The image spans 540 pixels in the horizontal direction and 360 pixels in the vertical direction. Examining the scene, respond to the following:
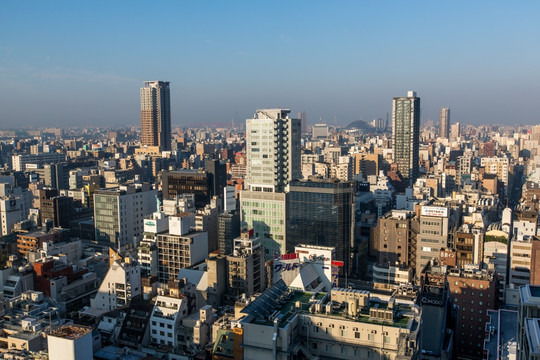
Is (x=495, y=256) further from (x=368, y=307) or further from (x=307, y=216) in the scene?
(x=368, y=307)

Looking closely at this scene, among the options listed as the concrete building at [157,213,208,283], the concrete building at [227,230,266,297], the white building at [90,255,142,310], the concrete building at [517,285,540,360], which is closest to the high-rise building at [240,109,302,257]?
the concrete building at [157,213,208,283]

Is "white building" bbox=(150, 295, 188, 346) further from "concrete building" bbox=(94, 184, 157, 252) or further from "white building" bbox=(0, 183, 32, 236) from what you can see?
"white building" bbox=(0, 183, 32, 236)

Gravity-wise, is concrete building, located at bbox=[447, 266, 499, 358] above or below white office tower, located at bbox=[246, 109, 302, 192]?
below

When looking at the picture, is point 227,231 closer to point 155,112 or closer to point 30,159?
point 30,159

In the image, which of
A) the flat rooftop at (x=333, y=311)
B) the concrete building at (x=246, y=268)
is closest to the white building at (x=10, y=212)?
the concrete building at (x=246, y=268)

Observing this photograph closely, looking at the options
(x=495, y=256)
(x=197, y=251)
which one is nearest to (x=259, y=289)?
(x=197, y=251)

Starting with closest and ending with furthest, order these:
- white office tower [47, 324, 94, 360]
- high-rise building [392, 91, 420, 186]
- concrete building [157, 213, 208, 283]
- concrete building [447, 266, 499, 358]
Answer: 1. white office tower [47, 324, 94, 360]
2. concrete building [447, 266, 499, 358]
3. concrete building [157, 213, 208, 283]
4. high-rise building [392, 91, 420, 186]
